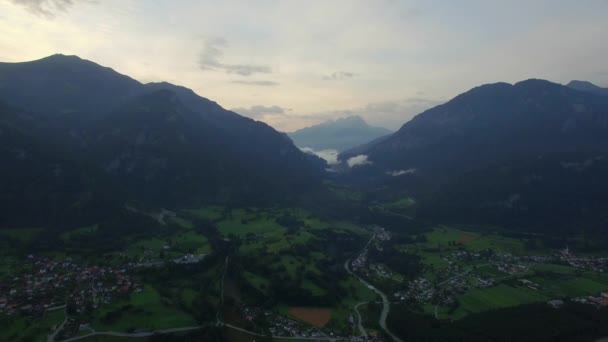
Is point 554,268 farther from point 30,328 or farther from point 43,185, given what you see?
point 43,185

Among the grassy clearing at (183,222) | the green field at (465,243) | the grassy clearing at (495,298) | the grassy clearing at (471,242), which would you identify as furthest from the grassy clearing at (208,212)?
the grassy clearing at (495,298)

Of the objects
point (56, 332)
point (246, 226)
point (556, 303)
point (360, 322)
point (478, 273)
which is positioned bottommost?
point (556, 303)

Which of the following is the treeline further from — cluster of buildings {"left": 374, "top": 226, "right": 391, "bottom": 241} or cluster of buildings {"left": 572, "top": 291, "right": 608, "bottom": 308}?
cluster of buildings {"left": 374, "top": 226, "right": 391, "bottom": 241}

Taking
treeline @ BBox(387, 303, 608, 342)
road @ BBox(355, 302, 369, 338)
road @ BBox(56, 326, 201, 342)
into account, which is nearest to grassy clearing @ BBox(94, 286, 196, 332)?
road @ BBox(56, 326, 201, 342)

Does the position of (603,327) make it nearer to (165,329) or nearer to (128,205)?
(165,329)

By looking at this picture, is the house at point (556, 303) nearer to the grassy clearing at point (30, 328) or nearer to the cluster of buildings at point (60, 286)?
the cluster of buildings at point (60, 286)

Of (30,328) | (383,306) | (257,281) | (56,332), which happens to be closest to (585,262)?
(383,306)
